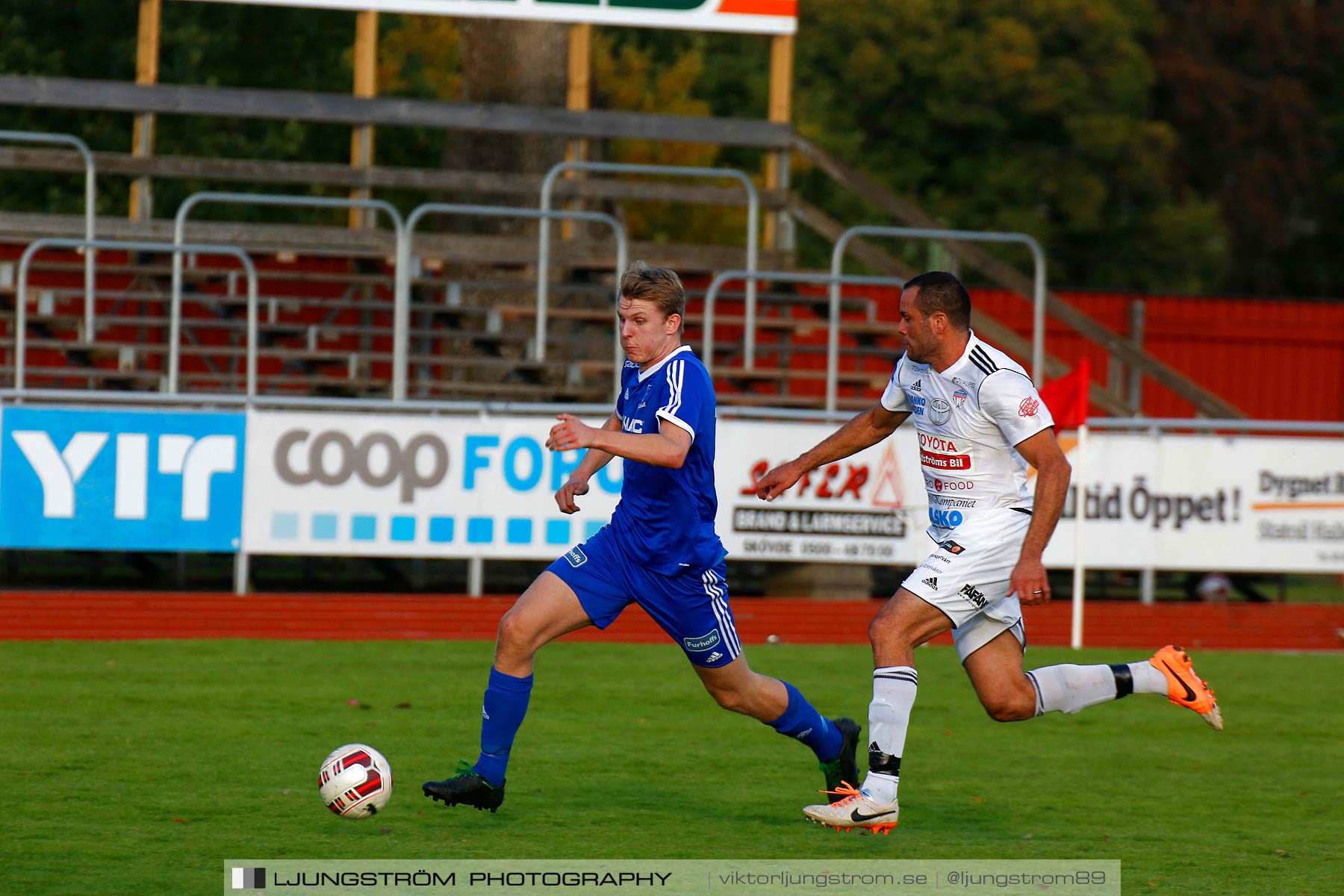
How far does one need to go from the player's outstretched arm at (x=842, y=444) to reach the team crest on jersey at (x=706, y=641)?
595 millimetres

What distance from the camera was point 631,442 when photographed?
6539 millimetres

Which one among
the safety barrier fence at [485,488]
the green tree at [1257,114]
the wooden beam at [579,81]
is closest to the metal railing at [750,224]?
the wooden beam at [579,81]

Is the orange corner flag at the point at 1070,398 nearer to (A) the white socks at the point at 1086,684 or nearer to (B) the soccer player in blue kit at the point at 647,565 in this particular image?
(A) the white socks at the point at 1086,684

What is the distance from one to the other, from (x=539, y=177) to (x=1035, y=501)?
44.4ft

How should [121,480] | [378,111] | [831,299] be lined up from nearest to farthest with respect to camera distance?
[121,480] < [831,299] < [378,111]

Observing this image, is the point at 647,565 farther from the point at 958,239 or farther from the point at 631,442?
the point at 958,239

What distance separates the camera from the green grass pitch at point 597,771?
21.5 ft

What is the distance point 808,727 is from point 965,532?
3.40ft

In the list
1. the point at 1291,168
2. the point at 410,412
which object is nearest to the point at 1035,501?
the point at 410,412

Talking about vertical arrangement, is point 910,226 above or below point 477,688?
above

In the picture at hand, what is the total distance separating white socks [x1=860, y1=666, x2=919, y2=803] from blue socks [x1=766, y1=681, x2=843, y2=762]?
0.46 m

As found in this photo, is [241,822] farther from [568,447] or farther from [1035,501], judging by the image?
[1035,501]

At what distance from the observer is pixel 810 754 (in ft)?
29.0

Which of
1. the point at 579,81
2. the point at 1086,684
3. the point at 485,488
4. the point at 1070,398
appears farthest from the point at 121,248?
the point at 1086,684
